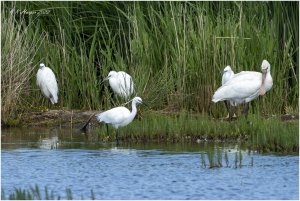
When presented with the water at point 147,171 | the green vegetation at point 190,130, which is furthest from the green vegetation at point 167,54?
the water at point 147,171

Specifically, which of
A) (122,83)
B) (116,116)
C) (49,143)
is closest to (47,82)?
(122,83)

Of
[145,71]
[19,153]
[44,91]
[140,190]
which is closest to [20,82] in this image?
[44,91]

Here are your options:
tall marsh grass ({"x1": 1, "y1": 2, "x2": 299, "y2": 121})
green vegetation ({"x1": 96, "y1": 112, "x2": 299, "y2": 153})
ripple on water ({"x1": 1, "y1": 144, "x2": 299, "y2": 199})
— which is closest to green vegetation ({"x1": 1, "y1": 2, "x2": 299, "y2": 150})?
tall marsh grass ({"x1": 1, "y1": 2, "x2": 299, "y2": 121})

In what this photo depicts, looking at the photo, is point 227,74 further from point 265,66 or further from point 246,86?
point 265,66

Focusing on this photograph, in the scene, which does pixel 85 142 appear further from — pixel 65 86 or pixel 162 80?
pixel 65 86

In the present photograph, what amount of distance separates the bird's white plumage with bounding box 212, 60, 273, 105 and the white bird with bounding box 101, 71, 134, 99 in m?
1.48

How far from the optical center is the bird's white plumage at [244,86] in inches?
617

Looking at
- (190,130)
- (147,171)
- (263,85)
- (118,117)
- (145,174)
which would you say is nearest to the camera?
(145,174)

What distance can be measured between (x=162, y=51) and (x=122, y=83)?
55.6 inches

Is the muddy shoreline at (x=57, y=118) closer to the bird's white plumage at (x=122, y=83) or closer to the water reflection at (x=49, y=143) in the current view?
the bird's white plumage at (x=122, y=83)

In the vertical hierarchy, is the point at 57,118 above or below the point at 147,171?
above

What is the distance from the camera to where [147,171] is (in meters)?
11.5

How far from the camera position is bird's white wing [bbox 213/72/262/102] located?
15.8 meters

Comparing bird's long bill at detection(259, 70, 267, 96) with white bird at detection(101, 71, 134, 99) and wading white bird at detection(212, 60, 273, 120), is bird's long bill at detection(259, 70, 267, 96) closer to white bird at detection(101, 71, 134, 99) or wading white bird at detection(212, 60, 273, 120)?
wading white bird at detection(212, 60, 273, 120)
